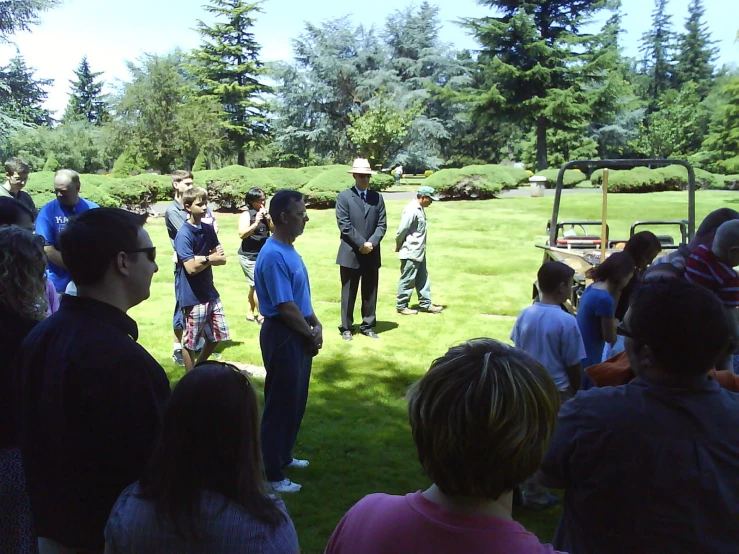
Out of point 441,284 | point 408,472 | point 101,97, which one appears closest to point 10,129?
point 441,284

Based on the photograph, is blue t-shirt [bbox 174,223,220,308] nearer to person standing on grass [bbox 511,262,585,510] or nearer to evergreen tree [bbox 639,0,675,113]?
person standing on grass [bbox 511,262,585,510]

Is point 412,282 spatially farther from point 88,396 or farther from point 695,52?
point 695,52

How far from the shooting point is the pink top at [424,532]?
128 cm

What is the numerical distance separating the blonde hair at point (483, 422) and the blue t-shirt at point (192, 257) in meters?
4.46

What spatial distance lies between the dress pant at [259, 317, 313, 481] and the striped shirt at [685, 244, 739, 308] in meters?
2.48

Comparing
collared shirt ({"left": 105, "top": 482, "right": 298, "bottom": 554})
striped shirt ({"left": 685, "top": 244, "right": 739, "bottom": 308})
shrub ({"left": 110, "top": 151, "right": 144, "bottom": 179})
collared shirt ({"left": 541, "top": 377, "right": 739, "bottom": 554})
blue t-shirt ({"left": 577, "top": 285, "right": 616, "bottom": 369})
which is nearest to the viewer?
collared shirt ({"left": 105, "top": 482, "right": 298, "bottom": 554})

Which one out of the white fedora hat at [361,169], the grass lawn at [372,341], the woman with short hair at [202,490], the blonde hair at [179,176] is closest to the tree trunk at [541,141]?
the grass lawn at [372,341]

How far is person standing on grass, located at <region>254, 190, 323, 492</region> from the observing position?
12.6 feet

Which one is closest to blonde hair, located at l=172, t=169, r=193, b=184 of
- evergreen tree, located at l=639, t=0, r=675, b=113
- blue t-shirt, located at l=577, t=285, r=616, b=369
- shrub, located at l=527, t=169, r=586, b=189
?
blue t-shirt, located at l=577, t=285, r=616, b=369

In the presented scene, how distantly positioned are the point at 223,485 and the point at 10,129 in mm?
24727

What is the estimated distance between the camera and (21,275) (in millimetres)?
2502

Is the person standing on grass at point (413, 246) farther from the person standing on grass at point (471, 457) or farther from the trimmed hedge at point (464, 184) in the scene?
the trimmed hedge at point (464, 184)

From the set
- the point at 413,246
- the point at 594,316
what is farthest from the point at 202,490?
the point at 413,246

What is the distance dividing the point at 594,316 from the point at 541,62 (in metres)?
35.4
